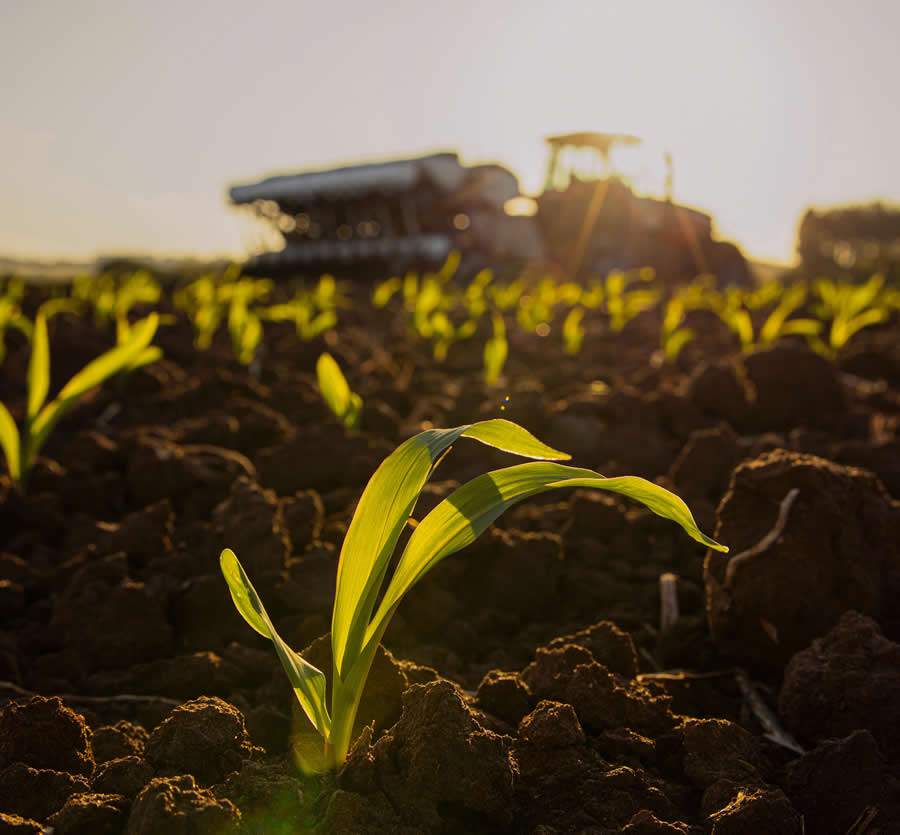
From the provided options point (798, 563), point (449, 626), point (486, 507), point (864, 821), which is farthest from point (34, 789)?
point (798, 563)

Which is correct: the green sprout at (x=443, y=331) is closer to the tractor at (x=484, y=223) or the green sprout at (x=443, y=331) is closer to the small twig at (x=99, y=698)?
the small twig at (x=99, y=698)

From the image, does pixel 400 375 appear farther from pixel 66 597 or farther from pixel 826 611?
pixel 826 611

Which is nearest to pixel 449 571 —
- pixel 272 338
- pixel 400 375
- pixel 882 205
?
pixel 400 375

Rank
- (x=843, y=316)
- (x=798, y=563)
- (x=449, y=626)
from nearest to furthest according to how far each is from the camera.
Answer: (x=798, y=563) < (x=449, y=626) < (x=843, y=316)

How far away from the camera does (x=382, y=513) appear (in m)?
1.05

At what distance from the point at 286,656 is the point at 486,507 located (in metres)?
0.31

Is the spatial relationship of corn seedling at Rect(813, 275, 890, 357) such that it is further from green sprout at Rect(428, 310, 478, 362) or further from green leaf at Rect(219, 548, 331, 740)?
green leaf at Rect(219, 548, 331, 740)

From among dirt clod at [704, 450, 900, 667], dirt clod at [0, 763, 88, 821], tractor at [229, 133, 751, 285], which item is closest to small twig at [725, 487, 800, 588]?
dirt clod at [704, 450, 900, 667]

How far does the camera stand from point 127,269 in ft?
54.5

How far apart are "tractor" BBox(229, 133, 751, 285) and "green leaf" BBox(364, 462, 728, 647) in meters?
15.9

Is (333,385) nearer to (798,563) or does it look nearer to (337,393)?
(337,393)

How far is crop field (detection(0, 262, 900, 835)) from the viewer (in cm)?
107

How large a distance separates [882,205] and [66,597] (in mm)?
40987

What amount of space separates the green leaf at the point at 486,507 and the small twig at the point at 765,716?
0.63 m
